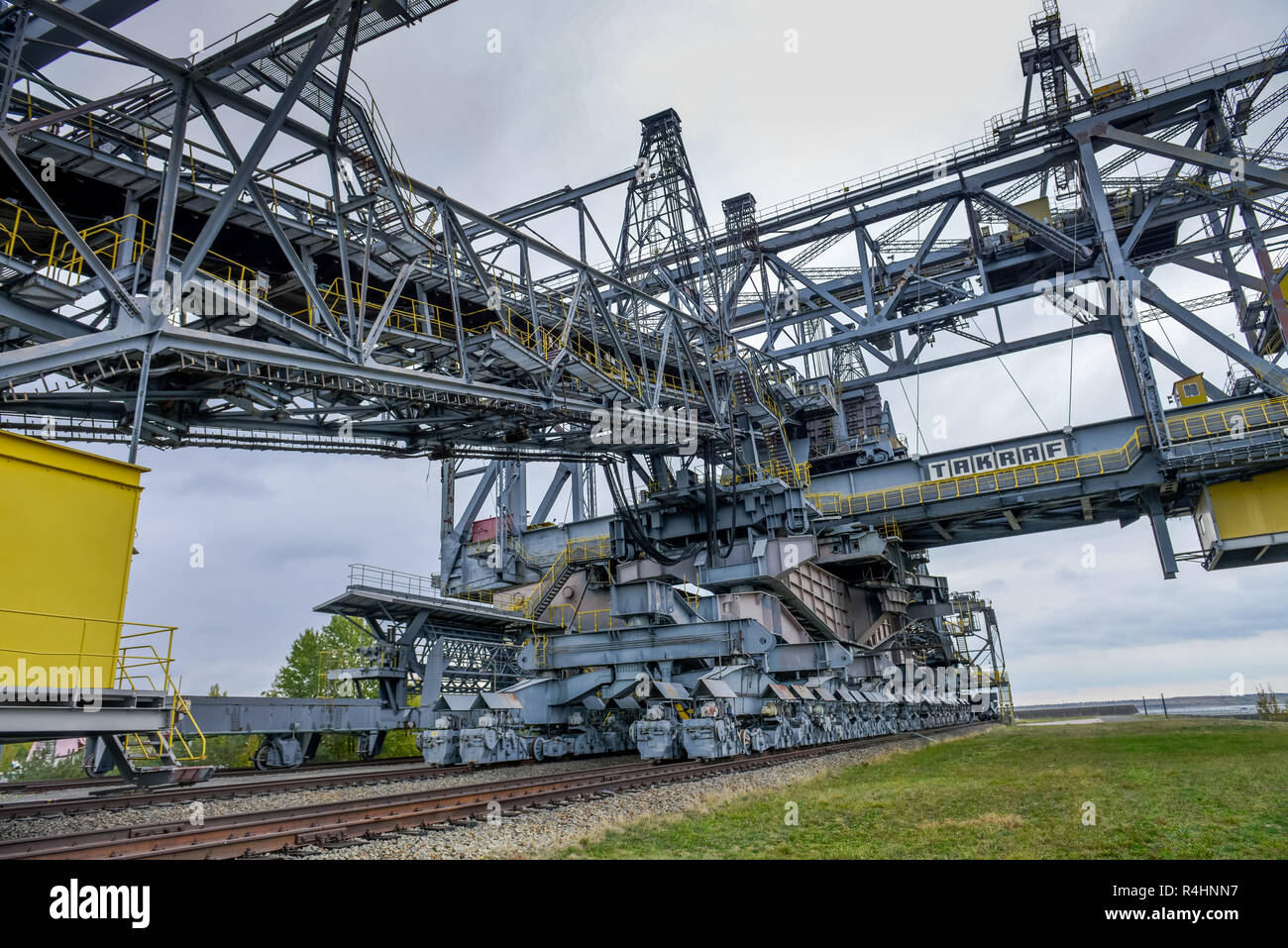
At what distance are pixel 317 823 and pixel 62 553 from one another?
3.45 m

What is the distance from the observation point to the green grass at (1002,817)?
606 centimetres

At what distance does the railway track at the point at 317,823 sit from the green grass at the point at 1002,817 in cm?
200

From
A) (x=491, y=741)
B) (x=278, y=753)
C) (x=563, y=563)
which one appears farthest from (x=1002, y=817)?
(x=563, y=563)

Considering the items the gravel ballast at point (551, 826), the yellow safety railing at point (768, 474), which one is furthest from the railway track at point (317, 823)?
the yellow safety railing at point (768, 474)

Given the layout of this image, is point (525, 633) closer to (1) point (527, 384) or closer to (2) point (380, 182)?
(1) point (527, 384)

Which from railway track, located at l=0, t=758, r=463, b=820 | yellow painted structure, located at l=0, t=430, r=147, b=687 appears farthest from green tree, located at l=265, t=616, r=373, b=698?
yellow painted structure, located at l=0, t=430, r=147, b=687

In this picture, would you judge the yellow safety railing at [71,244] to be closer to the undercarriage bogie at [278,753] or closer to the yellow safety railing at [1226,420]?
the undercarriage bogie at [278,753]

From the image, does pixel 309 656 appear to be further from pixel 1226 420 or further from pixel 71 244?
pixel 1226 420

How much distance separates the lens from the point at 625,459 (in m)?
23.0

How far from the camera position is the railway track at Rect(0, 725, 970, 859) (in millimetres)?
6219

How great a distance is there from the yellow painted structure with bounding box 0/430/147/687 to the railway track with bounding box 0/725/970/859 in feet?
4.83

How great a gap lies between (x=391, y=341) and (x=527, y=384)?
13.1 feet

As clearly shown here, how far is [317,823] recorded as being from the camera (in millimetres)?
7645

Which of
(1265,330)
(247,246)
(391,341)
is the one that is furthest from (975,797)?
(1265,330)
